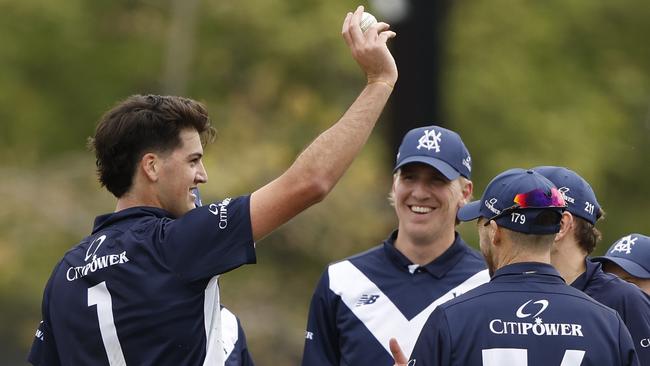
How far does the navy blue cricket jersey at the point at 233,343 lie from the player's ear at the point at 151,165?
89 centimetres

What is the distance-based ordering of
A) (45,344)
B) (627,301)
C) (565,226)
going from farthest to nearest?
(565,226) < (627,301) < (45,344)

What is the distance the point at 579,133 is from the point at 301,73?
370 centimetres

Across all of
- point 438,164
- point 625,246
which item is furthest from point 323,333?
point 625,246

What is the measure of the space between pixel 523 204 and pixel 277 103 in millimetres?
11867

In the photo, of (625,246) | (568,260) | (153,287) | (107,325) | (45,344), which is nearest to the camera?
(153,287)

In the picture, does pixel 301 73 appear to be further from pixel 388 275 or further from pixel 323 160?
pixel 323 160

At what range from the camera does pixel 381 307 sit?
22.9 ft

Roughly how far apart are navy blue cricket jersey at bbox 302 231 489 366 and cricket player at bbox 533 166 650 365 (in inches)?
33.9

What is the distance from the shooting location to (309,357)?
7039 millimetres

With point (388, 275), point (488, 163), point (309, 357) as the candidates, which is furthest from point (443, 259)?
point (488, 163)

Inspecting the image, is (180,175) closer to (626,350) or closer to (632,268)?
(626,350)

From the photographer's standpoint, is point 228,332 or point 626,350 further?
point 228,332

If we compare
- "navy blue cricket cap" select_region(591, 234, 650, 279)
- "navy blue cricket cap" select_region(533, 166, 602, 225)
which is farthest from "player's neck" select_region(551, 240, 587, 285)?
"navy blue cricket cap" select_region(591, 234, 650, 279)

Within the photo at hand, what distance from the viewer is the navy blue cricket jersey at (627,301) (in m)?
6.02
